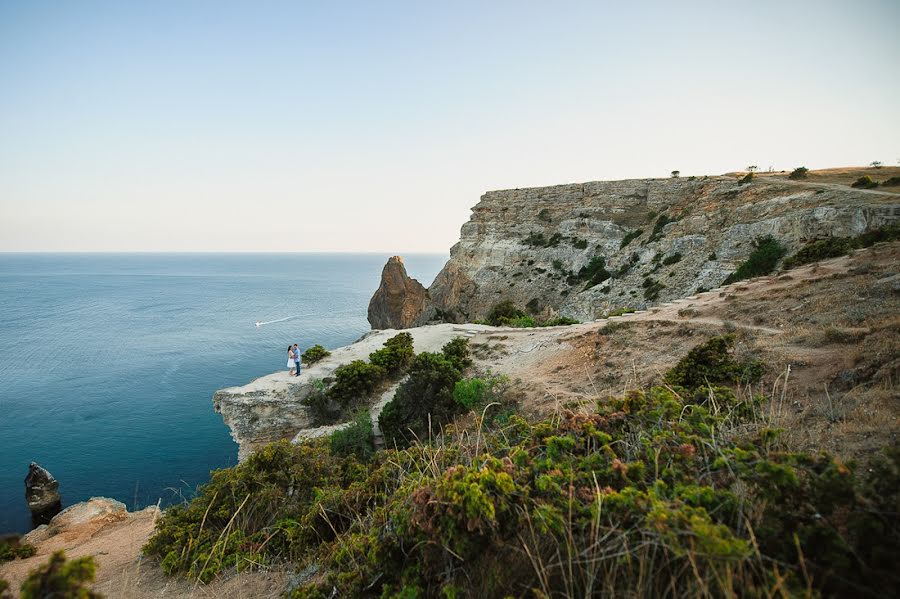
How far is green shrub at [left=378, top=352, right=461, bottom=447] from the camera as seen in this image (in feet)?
42.6

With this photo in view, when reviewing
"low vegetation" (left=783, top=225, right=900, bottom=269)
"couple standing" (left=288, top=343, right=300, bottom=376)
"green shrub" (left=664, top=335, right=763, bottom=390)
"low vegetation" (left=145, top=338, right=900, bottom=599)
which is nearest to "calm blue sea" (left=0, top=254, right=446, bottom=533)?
"couple standing" (left=288, top=343, right=300, bottom=376)

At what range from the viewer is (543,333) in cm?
1916

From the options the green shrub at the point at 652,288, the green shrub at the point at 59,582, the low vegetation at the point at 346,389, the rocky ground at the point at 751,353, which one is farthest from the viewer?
the green shrub at the point at 652,288

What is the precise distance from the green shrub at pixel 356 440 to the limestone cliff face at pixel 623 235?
776 inches

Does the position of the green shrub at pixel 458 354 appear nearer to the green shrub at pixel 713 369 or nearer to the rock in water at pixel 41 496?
the green shrub at pixel 713 369

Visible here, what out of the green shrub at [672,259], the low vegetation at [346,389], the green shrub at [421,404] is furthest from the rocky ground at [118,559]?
the green shrub at [672,259]

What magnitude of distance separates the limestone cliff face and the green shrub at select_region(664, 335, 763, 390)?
18.9 m

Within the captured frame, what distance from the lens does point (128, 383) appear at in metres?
35.4

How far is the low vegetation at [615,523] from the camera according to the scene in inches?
98.7

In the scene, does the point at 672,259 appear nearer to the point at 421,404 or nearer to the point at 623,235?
the point at 623,235

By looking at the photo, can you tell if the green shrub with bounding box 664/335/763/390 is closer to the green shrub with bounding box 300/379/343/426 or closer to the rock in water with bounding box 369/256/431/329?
the green shrub with bounding box 300/379/343/426

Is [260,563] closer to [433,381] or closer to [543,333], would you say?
[433,381]

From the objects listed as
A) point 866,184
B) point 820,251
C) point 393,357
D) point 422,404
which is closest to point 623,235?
point 866,184

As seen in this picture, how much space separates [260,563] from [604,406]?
5527 mm
